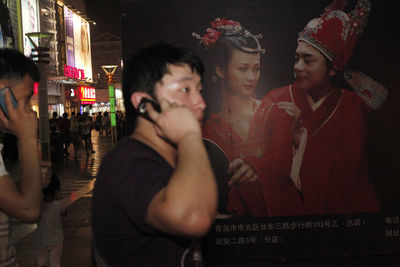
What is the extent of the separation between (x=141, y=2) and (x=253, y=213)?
244 cm

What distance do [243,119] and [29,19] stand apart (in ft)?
90.8

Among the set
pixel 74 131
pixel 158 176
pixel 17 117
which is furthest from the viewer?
pixel 74 131

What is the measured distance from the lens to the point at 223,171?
175 inches

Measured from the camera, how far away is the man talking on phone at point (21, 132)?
6.47ft

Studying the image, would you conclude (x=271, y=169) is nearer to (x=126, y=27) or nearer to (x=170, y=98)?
(x=126, y=27)

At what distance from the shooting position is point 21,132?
6.91ft

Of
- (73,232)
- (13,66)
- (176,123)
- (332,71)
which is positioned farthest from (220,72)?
(73,232)

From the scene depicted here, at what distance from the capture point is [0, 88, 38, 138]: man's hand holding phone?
207cm

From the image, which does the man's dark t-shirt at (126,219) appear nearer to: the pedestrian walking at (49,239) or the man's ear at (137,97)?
the man's ear at (137,97)

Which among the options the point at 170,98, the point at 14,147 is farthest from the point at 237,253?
the point at 14,147

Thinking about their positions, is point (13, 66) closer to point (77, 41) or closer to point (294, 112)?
point (294, 112)

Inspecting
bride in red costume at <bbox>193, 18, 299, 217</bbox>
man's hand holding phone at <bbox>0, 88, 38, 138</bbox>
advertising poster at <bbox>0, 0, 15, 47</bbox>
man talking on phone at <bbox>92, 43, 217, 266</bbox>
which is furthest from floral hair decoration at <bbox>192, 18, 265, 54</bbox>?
advertising poster at <bbox>0, 0, 15, 47</bbox>

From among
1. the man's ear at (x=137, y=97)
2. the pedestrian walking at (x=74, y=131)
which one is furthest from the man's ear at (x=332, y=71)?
the pedestrian walking at (x=74, y=131)

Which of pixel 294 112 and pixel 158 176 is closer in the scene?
pixel 158 176
